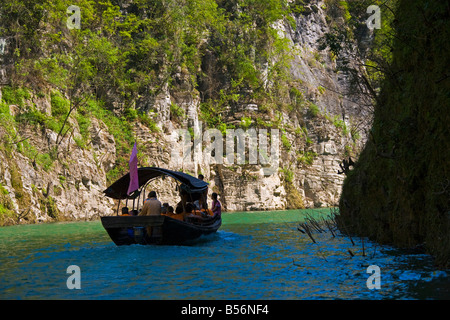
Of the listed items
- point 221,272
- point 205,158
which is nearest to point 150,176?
point 221,272

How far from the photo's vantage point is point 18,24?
3147cm

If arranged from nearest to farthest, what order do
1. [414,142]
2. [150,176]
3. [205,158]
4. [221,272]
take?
[221,272] → [414,142] → [150,176] → [205,158]

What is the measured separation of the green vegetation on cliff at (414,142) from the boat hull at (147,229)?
17.8ft

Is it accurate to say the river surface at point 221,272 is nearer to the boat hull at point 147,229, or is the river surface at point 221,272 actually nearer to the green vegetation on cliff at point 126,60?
the boat hull at point 147,229

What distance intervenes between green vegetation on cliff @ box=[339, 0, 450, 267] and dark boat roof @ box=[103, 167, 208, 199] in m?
5.23

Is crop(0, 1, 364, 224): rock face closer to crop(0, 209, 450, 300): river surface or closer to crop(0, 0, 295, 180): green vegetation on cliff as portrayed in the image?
crop(0, 0, 295, 180): green vegetation on cliff

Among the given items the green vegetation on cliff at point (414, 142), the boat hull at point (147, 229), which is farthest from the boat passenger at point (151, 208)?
the green vegetation on cliff at point (414, 142)

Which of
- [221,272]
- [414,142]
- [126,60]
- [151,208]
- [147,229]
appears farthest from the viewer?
[126,60]

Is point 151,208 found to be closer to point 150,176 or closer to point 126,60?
point 150,176

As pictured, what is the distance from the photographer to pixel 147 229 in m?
13.5

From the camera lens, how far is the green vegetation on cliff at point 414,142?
902 centimetres

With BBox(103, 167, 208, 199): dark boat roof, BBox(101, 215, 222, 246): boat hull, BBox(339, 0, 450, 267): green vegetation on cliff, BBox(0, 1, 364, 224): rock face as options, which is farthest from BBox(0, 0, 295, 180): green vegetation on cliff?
BBox(339, 0, 450, 267): green vegetation on cliff

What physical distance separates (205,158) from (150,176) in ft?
85.0

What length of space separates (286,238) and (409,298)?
30.1 ft
